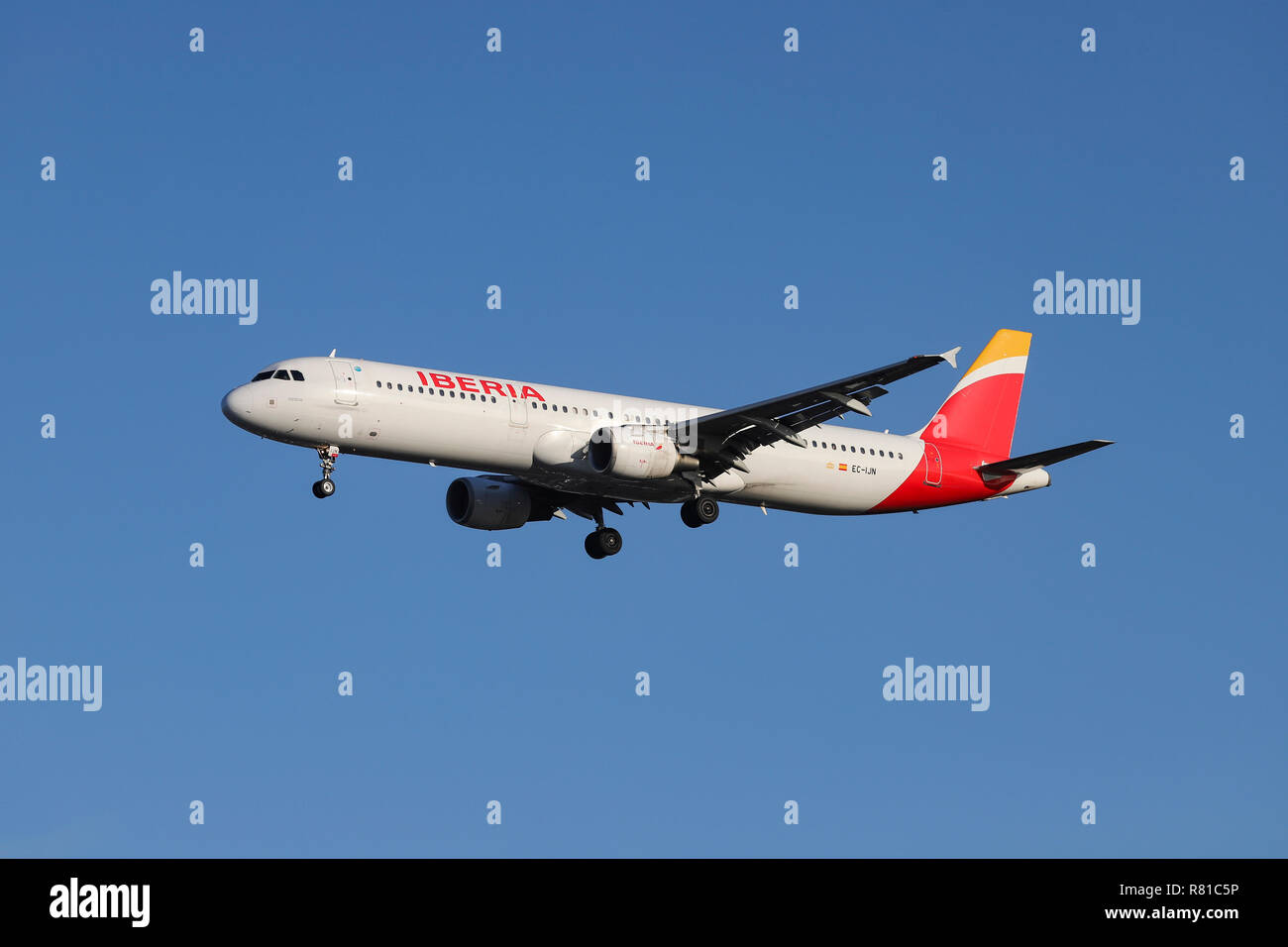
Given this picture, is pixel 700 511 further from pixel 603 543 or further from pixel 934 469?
pixel 934 469

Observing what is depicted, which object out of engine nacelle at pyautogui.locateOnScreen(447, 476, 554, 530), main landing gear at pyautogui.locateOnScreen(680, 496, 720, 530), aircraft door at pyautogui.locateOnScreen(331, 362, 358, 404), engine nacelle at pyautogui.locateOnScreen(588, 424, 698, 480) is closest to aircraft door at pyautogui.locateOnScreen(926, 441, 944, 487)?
main landing gear at pyautogui.locateOnScreen(680, 496, 720, 530)

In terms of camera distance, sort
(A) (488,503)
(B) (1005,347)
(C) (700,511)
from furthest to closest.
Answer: (B) (1005,347) < (A) (488,503) < (C) (700,511)

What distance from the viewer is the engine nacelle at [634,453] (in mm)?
46188

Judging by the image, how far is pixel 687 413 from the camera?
4988cm

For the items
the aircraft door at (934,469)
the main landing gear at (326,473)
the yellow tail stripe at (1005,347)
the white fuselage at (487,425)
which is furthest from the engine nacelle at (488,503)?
the yellow tail stripe at (1005,347)

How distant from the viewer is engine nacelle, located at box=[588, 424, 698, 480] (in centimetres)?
4619

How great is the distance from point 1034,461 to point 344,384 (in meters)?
22.7

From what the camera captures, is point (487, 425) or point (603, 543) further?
point (603, 543)

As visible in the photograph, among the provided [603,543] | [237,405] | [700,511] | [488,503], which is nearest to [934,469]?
[700,511]

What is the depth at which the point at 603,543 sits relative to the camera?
52.6 metres

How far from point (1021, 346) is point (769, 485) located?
1406 cm

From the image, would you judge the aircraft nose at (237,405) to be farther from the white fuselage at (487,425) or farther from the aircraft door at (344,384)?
the aircraft door at (344,384)

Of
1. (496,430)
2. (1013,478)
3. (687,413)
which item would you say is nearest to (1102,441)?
(1013,478)

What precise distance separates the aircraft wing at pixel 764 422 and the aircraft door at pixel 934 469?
6101mm
